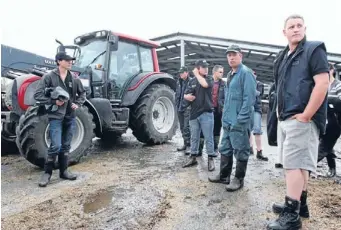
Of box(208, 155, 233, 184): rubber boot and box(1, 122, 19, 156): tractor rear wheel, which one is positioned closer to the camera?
box(208, 155, 233, 184): rubber boot

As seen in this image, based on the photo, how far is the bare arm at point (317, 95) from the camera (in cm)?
229

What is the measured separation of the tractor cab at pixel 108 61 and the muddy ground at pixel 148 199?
1.59m

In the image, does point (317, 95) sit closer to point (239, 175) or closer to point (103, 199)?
point (239, 175)

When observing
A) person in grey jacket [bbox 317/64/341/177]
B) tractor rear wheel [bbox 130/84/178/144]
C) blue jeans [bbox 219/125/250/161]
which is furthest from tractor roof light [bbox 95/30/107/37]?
person in grey jacket [bbox 317/64/341/177]

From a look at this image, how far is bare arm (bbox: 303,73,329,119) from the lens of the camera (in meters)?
2.29

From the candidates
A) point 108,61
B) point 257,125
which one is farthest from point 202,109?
A: point 108,61

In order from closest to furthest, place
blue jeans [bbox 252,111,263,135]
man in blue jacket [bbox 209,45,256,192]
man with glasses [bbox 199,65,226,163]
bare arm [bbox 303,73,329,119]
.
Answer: bare arm [bbox 303,73,329,119]
man in blue jacket [bbox 209,45,256,192]
man with glasses [bbox 199,65,226,163]
blue jeans [bbox 252,111,263,135]

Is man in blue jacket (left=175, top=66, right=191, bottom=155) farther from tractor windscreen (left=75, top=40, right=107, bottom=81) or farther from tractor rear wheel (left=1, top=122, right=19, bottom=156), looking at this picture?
tractor rear wheel (left=1, top=122, right=19, bottom=156)

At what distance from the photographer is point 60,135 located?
3.84m

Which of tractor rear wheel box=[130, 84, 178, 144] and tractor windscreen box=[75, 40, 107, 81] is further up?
tractor windscreen box=[75, 40, 107, 81]

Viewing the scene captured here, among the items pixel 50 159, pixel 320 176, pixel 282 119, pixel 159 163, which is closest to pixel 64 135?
pixel 50 159

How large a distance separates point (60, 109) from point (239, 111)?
7.00 feet

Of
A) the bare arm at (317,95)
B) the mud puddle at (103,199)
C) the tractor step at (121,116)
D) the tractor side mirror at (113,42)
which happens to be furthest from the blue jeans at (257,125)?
the bare arm at (317,95)

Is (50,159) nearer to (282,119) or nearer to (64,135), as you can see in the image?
(64,135)
